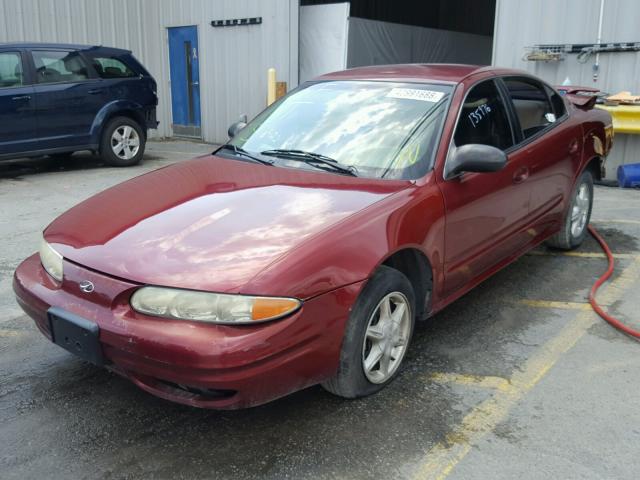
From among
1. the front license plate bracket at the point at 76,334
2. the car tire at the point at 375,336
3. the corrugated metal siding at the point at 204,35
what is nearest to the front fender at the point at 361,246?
the car tire at the point at 375,336

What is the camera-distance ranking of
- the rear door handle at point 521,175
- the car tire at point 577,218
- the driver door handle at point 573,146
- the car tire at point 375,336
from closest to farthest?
the car tire at point 375,336, the rear door handle at point 521,175, the driver door handle at point 573,146, the car tire at point 577,218

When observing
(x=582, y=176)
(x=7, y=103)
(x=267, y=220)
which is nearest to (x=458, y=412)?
(x=267, y=220)

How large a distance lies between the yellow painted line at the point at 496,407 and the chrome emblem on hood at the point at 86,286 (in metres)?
1.54

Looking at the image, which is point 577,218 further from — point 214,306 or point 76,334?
point 76,334

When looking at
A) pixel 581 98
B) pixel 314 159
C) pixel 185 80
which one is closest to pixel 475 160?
pixel 314 159

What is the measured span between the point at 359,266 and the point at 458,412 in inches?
34.4

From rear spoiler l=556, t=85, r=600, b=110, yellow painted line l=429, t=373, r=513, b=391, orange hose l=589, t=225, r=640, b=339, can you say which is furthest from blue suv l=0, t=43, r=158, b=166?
yellow painted line l=429, t=373, r=513, b=391

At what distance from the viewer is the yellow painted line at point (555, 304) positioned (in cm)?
428

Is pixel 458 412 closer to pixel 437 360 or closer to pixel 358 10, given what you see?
pixel 437 360

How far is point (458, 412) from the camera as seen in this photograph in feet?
9.72

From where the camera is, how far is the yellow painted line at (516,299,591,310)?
4277mm

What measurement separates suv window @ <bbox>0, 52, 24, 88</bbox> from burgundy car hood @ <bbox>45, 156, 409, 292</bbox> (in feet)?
19.7

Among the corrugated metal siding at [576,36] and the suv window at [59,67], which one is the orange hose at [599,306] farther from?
Result: the suv window at [59,67]

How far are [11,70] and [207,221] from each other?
23.1ft
